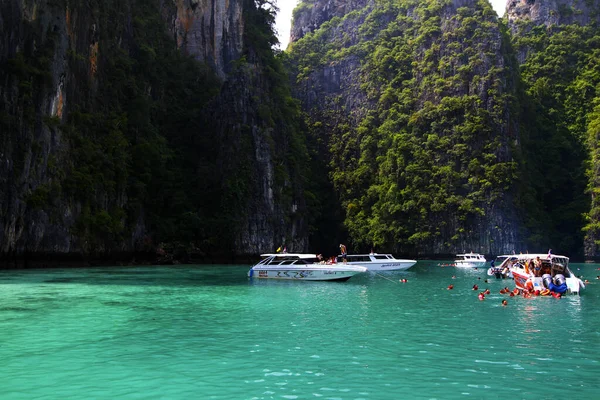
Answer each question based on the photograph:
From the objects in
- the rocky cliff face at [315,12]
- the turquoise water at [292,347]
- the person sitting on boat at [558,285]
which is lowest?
the turquoise water at [292,347]

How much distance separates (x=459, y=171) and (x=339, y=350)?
80075mm

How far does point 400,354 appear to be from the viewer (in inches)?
535

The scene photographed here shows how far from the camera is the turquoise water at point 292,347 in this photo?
10.6 metres

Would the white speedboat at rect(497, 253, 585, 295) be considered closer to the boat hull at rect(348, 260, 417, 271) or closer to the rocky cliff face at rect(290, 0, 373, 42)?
the boat hull at rect(348, 260, 417, 271)

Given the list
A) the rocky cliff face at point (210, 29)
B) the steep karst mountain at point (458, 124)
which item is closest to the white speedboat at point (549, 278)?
the steep karst mountain at point (458, 124)

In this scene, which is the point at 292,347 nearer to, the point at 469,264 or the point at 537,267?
the point at 537,267

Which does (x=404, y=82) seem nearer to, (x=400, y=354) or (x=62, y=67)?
(x=62, y=67)

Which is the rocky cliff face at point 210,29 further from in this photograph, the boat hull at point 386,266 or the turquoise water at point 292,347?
the turquoise water at point 292,347

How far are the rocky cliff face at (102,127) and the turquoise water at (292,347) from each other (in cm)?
2292

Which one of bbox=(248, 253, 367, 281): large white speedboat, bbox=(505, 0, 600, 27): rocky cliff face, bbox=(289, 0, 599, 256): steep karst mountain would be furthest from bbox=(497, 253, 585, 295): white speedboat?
bbox=(505, 0, 600, 27): rocky cliff face

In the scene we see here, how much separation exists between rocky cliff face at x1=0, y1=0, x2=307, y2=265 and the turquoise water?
22.9m

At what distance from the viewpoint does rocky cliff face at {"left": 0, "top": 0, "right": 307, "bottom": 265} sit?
4556cm

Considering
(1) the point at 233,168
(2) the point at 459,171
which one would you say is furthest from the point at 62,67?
(2) the point at 459,171

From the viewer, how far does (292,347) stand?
1436 centimetres
